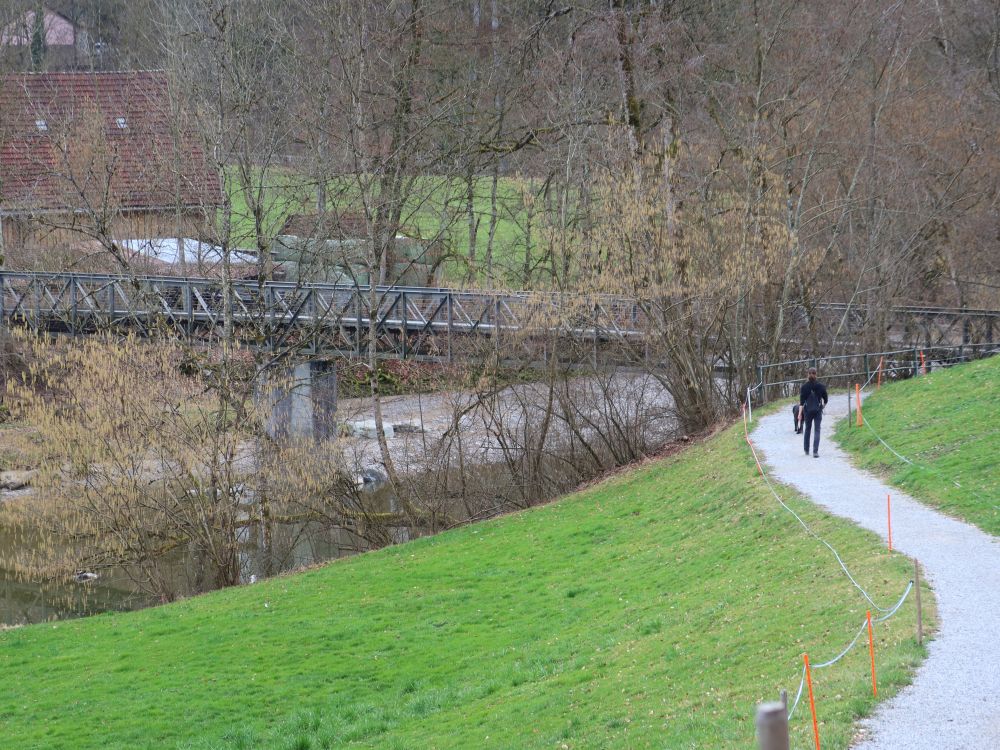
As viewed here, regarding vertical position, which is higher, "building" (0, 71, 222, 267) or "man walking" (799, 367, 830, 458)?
"building" (0, 71, 222, 267)

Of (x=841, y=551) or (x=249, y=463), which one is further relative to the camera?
(x=249, y=463)

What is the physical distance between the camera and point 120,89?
5216 cm

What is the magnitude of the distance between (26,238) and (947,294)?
36363 millimetres

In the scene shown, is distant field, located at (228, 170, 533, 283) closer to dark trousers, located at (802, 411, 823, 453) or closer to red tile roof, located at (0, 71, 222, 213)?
red tile roof, located at (0, 71, 222, 213)

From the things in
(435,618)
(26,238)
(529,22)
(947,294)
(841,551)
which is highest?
(529,22)

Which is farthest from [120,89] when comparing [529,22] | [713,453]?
[713,453]

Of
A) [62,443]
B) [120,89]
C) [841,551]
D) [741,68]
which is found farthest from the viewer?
[120,89]

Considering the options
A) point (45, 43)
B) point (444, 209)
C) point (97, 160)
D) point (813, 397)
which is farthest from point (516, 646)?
point (45, 43)

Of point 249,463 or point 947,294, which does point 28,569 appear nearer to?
point 249,463

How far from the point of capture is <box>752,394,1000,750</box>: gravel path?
393 inches

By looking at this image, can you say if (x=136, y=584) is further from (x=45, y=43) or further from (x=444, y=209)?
(x=45, y=43)

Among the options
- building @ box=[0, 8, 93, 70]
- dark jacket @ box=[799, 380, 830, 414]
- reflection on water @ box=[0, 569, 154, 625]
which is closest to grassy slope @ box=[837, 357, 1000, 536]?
dark jacket @ box=[799, 380, 830, 414]

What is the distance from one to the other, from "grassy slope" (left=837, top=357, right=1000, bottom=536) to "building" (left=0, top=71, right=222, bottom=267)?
19.6 m

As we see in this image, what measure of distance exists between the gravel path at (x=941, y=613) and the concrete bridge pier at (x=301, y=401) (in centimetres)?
1196
